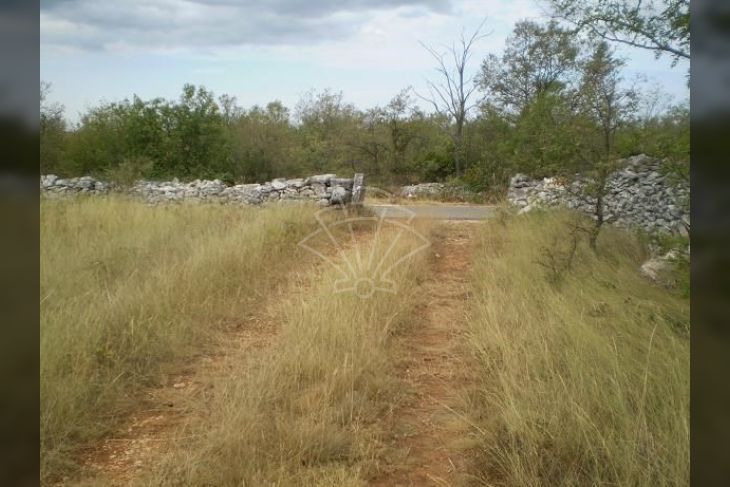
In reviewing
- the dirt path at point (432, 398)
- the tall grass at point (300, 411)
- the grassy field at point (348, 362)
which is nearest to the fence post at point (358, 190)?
the grassy field at point (348, 362)

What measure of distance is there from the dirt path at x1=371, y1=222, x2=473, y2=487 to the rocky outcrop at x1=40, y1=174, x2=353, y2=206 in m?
6.72

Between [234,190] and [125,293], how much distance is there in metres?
9.72

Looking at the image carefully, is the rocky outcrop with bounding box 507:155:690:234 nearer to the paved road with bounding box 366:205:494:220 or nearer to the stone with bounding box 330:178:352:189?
the paved road with bounding box 366:205:494:220

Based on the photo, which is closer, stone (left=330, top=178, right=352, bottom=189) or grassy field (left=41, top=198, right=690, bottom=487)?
grassy field (left=41, top=198, right=690, bottom=487)

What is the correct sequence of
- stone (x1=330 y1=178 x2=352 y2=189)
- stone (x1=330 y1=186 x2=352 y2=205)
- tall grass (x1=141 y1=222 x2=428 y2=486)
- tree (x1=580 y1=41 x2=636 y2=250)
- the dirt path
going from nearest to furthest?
tall grass (x1=141 y1=222 x2=428 y2=486)
the dirt path
tree (x1=580 y1=41 x2=636 y2=250)
stone (x1=330 y1=186 x2=352 y2=205)
stone (x1=330 y1=178 x2=352 y2=189)

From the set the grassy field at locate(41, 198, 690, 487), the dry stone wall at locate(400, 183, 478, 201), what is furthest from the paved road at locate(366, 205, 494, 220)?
the grassy field at locate(41, 198, 690, 487)

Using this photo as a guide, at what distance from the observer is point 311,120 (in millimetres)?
19328

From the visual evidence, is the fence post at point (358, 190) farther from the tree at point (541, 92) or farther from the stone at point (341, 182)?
the tree at point (541, 92)

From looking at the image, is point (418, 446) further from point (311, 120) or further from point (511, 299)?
point (311, 120)

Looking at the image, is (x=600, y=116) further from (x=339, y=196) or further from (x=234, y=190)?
(x=234, y=190)

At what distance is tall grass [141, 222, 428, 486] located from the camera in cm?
268

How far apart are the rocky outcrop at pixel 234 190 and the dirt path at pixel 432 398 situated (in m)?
6.72

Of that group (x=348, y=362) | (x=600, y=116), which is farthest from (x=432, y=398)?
(x=600, y=116)

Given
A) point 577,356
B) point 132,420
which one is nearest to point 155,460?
point 132,420
